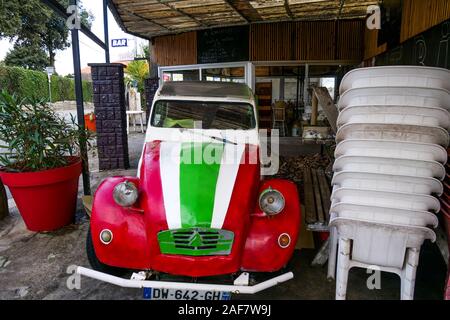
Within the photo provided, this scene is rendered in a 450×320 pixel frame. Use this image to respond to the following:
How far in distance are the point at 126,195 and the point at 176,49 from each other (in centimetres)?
780

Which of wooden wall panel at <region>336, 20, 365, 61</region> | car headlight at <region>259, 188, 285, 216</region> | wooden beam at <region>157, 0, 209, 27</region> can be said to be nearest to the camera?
car headlight at <region>259, 188, 285, 216</region>

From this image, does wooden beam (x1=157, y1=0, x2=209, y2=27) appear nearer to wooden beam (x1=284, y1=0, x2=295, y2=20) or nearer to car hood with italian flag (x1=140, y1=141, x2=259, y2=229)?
→ wooden beam (x1=284, y1=0, x2=295, y2=20)

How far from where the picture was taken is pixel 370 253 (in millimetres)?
2275

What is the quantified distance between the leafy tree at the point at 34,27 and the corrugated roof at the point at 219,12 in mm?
12306

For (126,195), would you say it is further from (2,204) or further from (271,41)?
(271,41)

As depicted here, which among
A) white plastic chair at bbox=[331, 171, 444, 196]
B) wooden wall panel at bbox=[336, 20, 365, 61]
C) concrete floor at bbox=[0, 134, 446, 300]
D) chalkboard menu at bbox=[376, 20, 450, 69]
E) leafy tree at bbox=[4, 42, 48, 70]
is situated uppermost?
leafy tree at bbox=[4, 42, 48, 70]

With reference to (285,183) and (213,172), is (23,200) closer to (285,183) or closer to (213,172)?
(213,172)

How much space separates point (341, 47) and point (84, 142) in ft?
21.2

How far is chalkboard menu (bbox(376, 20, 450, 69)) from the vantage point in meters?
3.42

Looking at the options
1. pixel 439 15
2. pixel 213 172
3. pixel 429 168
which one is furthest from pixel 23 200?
pixel 439 15

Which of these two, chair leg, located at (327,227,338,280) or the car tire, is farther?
chair leg, located at (327,227,338,280)

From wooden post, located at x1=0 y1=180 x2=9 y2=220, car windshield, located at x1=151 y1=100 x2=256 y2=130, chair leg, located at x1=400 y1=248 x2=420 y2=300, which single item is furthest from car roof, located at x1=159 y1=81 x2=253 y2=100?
wooden post, located at x1=0 y1=180 x2=9 y2=220

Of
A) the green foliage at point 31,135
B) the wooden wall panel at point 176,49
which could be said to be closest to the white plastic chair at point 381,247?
the green foliage at point 31,135

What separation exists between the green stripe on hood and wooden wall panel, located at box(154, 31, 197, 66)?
6856 mm
